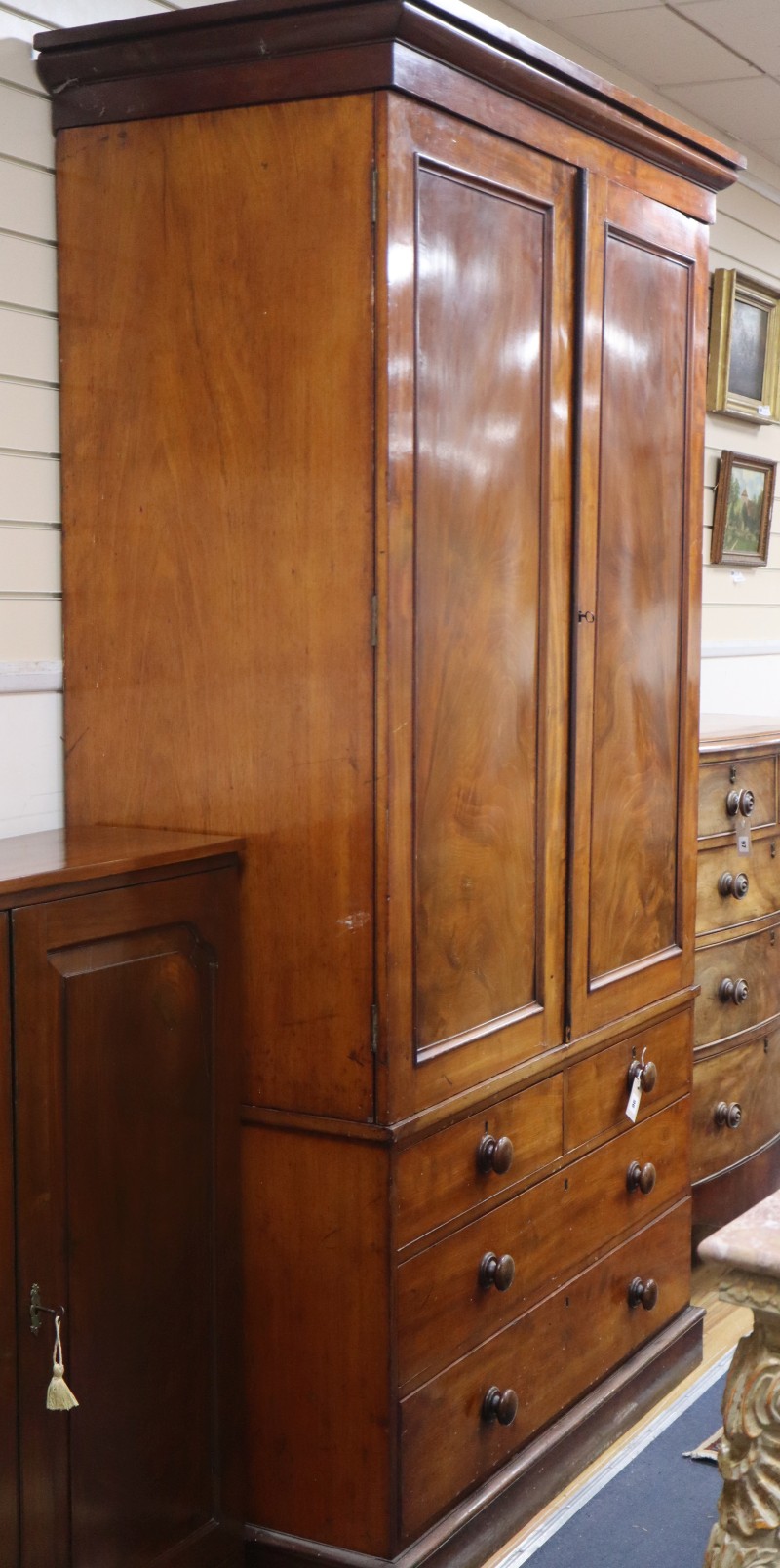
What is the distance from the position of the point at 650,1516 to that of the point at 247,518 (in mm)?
1906

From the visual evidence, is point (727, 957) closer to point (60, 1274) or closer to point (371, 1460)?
point (371, 1460)

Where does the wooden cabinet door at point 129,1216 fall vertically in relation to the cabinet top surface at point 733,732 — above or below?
below

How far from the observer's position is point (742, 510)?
16.0ft

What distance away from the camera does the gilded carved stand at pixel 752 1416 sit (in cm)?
161

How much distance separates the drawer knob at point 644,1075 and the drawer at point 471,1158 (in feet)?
0.94

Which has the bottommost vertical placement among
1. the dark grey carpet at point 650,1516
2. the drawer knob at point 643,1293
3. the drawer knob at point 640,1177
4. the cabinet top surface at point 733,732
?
the dark grey carpet at point 650,1516

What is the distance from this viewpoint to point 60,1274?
2.08 meters

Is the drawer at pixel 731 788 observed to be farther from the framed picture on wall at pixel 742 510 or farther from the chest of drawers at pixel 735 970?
the framed picture on wall at pixel 742 510

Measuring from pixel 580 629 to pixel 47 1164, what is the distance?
52.4 inches

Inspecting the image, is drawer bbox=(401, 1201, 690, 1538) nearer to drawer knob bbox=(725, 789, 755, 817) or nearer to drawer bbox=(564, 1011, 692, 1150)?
drawer bbox=(564, 1011, 692, 1150)

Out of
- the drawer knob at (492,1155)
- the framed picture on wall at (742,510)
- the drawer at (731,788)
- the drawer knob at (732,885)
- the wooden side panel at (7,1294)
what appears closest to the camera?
the wooden side panel at (7,1294)

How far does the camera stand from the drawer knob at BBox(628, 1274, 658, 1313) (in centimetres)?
315

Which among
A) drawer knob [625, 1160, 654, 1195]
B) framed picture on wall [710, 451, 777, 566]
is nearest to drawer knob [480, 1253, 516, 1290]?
drawer knob [625, 1160, 654, 1195]

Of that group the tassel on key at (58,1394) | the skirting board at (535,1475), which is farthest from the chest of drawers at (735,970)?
the tassel on key at (58,1394)
